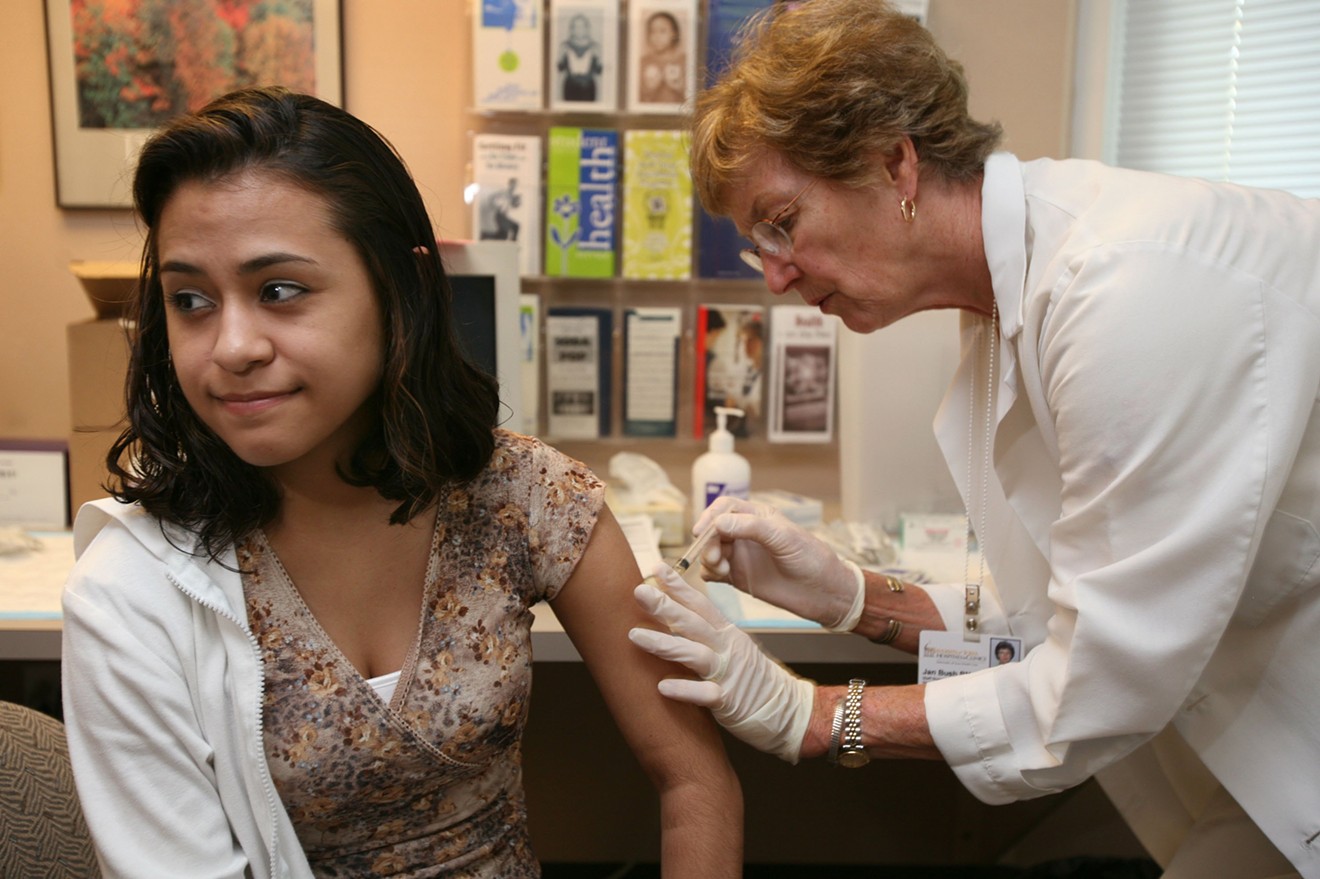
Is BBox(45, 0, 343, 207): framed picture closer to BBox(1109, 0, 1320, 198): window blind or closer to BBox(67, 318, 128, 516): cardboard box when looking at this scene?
BBox(67, 318, 128, 516): cardboard box

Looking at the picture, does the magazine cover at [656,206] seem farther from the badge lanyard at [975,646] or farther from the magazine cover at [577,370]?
the badge lanyard at [975,646]

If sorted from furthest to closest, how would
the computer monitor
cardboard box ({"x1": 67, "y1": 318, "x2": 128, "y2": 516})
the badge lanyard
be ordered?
cardboard box ({"x1": 67, "y1": 318, "x2": 128, "y2": 516}), the computer monitor, the badge lanyard

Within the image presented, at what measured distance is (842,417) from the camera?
2.08 m

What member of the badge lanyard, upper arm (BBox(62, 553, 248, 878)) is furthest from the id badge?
upper arm (BBox(62, 553, 248, 878))

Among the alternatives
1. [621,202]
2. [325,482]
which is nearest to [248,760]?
[325,482]

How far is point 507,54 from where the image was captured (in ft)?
7.15

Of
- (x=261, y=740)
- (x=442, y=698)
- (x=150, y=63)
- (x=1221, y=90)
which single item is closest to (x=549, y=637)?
(x=442, y=698)

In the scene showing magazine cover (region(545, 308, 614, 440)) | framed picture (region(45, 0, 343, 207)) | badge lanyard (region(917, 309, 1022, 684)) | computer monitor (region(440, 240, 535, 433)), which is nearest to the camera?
badge lanyard (region(917, 309, 1022, 684))

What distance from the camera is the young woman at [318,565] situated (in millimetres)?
991

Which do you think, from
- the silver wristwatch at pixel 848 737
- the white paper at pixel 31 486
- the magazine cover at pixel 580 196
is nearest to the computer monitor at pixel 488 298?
the magazine cover at pixel 580 196

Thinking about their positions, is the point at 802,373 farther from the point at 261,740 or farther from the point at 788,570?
the point at 261,740

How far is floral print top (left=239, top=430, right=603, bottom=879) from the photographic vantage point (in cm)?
107

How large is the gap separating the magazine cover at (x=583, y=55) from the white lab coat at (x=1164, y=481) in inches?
45.5

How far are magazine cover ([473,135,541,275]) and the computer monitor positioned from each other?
0.45 meters
